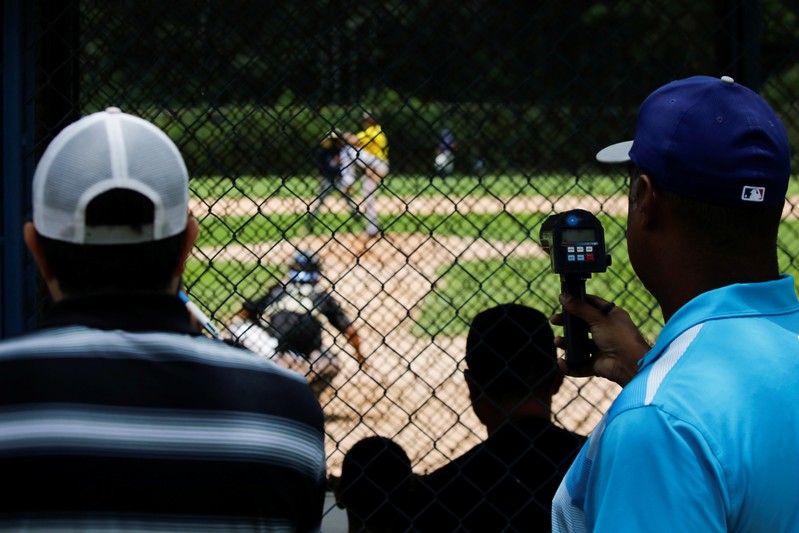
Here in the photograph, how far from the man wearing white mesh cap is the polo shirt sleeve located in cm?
42

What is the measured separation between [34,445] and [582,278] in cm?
94

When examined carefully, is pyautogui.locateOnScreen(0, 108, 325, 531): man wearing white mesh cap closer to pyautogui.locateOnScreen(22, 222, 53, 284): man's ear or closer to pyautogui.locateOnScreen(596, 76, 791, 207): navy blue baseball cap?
pyautogui.locateOnScreen(22, 222, 53, 284): man's ear

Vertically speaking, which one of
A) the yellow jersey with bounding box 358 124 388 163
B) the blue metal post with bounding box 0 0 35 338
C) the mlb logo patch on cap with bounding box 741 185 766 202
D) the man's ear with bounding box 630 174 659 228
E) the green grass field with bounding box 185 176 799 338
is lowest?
the green grass field with bounding box 185 176 799 338

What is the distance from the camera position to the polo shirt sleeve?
116cm

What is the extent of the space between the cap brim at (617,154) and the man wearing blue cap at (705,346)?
0.33 ft

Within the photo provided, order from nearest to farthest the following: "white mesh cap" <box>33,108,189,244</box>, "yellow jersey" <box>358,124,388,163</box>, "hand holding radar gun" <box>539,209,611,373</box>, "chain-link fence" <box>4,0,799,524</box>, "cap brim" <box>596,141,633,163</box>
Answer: "white mesh cap" <box>33,108,189,244</box> < "cap brim" <box>596,141,633,163</box> < "hand holding radar gun" <box>539,209,611,373</box> < "chain-link fence" <box>4,0,799,524</box> < "yellow jersey" <box>358,124,388,163</box>

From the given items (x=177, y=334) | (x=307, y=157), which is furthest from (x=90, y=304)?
(x=307, y=157)

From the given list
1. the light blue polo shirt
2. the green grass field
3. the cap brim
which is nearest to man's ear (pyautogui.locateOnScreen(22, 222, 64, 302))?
the light blue polo shirt

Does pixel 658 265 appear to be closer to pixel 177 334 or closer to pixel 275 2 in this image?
pixel 177 334

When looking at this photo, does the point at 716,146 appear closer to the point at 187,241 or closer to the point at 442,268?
the point at 187,241

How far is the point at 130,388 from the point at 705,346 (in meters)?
0.74

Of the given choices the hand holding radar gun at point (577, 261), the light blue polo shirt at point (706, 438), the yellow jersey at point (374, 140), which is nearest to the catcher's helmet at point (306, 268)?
the yellow jersey at point (374, 140)

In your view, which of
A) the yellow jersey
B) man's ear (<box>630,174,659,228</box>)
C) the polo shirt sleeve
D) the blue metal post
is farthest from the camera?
the yellow jersey

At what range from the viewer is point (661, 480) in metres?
1.16
